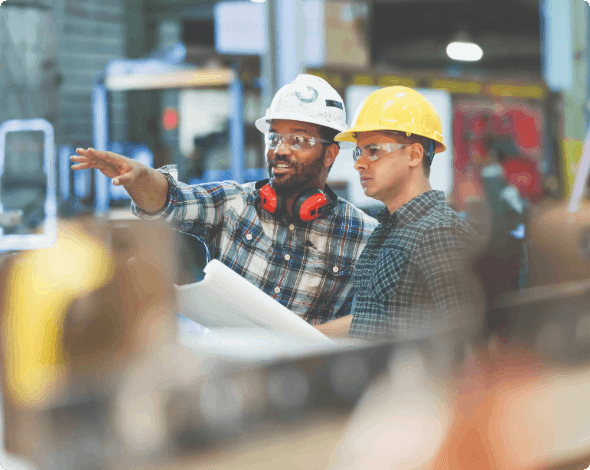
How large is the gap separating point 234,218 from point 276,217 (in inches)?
4.6

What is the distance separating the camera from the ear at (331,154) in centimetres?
152

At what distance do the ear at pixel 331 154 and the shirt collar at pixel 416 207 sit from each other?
0.33 meters

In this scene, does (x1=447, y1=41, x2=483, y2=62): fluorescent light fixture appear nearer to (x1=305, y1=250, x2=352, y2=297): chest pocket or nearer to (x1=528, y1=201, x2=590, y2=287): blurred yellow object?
(x1=528, y1=201, x2=590, y2=287): blurred yellow object

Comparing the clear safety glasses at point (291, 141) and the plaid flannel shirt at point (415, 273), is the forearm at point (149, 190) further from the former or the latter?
the plaid flannel shirt at point (415, 273)

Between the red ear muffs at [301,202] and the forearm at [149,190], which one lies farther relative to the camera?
the red ear muffs at [301,202]

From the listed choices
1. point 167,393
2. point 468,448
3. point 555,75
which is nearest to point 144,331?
point 167,393

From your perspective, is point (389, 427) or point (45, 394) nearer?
point (45, 394)

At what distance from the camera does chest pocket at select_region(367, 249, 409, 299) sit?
1138mm

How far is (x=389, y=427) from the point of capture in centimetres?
101

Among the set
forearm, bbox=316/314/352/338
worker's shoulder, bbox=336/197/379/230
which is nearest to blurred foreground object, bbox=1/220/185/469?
forearm, bbox=316/314/352/338

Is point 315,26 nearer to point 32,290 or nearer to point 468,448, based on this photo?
point 468,448

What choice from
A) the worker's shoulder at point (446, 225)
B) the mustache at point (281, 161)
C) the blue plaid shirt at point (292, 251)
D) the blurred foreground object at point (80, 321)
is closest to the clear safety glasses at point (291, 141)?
the mustache at point (281, 161)

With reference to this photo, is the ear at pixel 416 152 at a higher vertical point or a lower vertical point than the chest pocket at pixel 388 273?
higher

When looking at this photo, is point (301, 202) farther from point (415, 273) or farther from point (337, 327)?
point (415, 273)
